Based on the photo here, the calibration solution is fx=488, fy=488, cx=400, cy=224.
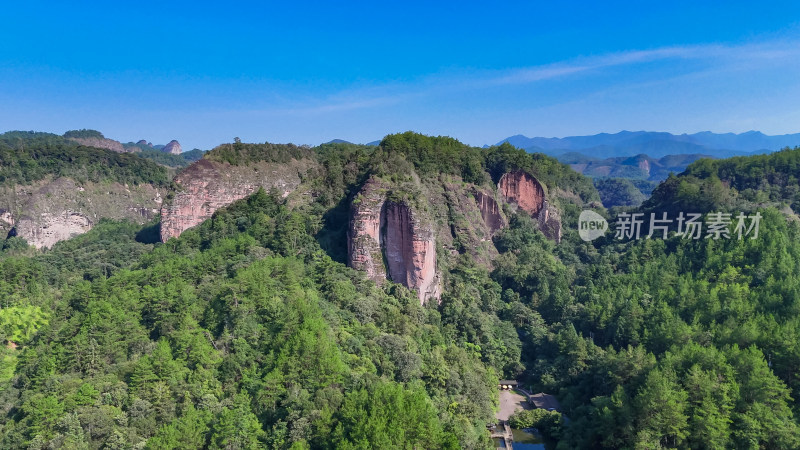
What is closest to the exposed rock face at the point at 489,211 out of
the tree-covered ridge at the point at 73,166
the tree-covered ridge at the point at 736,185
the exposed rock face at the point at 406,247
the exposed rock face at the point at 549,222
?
the exposed rock face at the point at 549,222

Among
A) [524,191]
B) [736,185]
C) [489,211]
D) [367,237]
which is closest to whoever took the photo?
[367,237]

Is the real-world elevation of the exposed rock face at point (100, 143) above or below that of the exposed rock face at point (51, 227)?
above

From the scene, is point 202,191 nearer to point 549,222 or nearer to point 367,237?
point 367,237

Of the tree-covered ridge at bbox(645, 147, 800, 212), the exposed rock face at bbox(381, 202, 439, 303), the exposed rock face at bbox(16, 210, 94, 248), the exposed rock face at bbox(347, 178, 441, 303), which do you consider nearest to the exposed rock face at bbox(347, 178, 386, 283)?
the exposed rock face at bbox(347, 178, 441, 303)

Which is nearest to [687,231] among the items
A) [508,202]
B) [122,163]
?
[508,202]

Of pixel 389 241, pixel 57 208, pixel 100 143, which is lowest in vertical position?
pixel 389 241

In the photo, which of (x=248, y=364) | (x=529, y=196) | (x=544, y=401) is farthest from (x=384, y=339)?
(x=529, y=196)

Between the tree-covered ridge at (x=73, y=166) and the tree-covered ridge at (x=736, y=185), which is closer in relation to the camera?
the tree-covered ridge at (x=736, y=185)

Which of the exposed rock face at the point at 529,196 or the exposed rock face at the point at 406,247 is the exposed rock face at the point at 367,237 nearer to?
the exposed rock face at the point at 406,247
